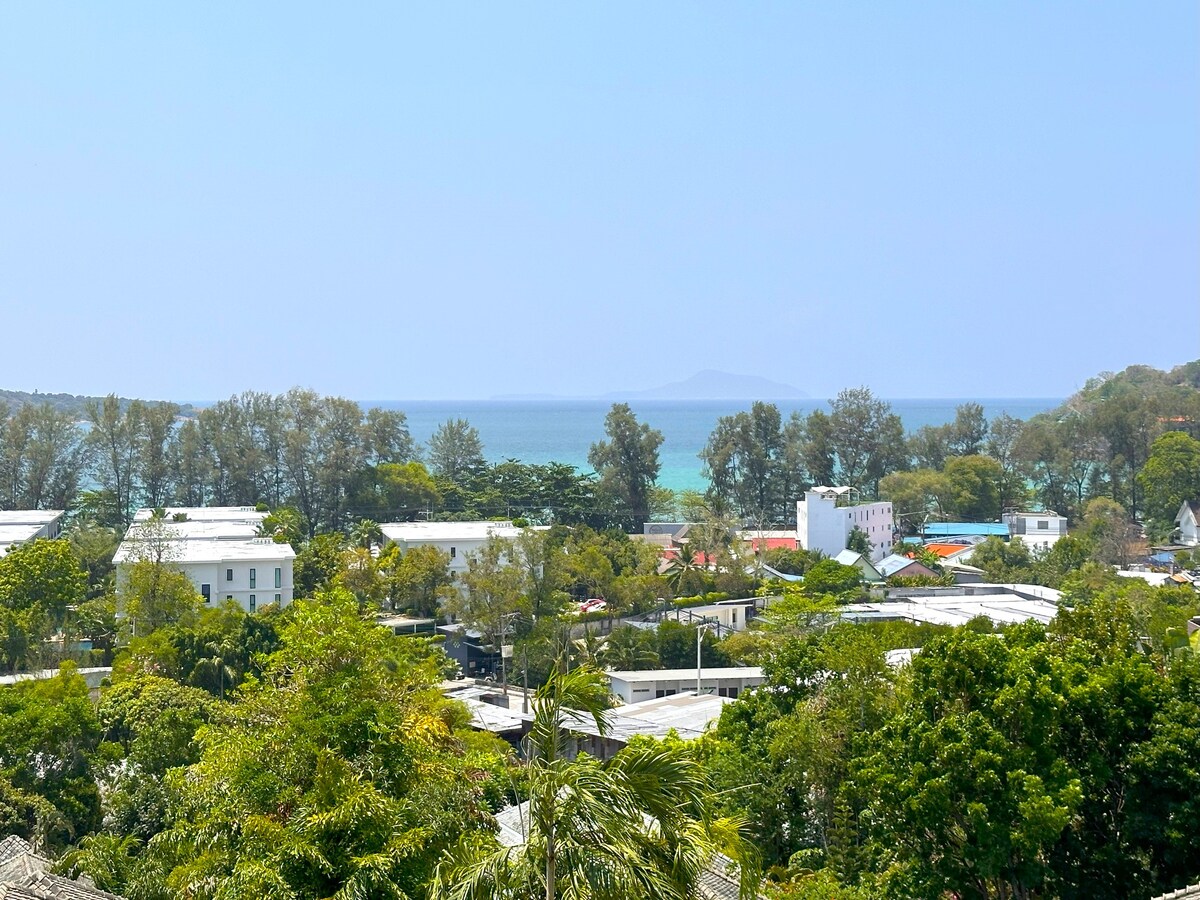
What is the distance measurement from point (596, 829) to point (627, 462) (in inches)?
2107

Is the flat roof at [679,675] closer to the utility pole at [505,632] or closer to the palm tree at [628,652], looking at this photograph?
the palm tree at [628,652]

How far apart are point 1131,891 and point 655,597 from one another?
A: 28485 millimetres

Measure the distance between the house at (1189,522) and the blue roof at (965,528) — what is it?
768cm

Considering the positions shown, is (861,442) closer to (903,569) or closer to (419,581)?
(903,569)

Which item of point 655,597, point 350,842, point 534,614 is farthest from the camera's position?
point 655,597

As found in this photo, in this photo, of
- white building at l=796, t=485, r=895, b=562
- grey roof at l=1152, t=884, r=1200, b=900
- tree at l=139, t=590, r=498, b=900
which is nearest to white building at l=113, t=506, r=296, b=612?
white building at l=796, t=485, r=895, b=562

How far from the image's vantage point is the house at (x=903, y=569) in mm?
45906

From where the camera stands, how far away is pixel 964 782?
11.5 meters

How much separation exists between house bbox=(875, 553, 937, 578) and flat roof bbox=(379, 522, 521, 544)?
14471mm

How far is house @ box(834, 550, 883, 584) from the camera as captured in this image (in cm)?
4388

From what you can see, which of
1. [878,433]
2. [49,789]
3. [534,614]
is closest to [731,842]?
[49,789]

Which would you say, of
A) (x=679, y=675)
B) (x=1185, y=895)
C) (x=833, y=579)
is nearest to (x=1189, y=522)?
(x=833, y=579)

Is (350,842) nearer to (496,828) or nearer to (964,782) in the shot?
(496,828)

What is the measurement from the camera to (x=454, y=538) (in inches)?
1671
